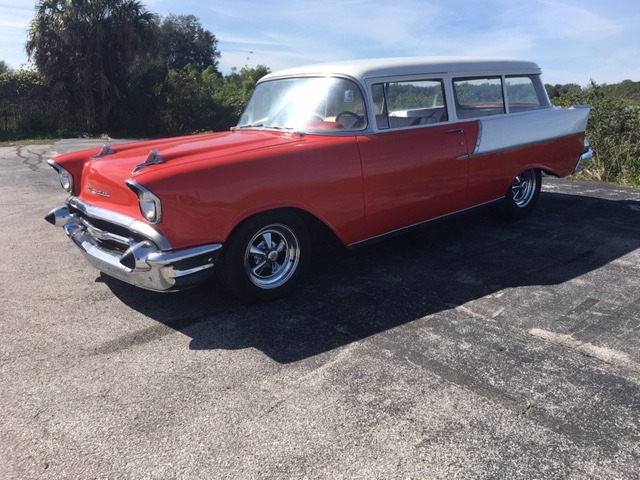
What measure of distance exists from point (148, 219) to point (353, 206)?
4.99ft

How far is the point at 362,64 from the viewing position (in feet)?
15.2

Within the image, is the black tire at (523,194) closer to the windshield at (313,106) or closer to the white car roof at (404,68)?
the white car roof at (404,68)

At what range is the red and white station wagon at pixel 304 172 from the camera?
345 centimetres

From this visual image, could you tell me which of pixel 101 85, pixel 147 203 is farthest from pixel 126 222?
pixel 101 85

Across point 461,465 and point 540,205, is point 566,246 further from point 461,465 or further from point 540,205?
point 461,465

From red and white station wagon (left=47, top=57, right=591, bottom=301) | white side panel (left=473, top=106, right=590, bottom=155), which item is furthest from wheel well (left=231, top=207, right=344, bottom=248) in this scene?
white side panel (left=473, top=106, right=590, bottom=155)

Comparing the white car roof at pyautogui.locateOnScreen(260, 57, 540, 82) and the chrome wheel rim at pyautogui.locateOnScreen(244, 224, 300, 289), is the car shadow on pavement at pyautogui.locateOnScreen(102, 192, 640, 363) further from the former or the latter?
the white car roof at pyautogui.locateOnScreen(260, 57, 540, 82)

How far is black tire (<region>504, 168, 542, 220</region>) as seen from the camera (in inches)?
232

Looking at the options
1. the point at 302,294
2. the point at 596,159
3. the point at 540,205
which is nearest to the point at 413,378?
the point at 302,294

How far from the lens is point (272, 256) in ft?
12.9

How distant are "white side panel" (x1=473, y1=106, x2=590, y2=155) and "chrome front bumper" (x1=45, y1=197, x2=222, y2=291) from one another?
2.88 meters

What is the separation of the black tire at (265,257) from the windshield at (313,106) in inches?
35.4

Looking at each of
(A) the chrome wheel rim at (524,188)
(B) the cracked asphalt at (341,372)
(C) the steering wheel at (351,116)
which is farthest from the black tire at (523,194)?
(C) the steering wheel at (351,116)

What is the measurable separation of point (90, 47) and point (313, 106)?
60.9 feet
